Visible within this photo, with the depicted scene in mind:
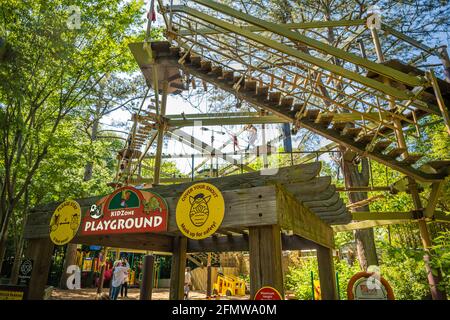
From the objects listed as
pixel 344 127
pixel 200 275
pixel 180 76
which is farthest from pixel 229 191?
pixel 200 275

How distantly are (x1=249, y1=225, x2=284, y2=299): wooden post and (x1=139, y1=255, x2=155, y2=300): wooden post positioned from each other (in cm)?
475

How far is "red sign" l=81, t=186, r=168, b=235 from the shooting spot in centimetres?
280

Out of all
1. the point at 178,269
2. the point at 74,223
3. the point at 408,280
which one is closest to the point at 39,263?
the point at 74,223

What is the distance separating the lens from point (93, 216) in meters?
3.18

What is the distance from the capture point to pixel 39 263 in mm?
3691

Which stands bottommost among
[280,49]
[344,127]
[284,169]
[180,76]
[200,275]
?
[200,275]

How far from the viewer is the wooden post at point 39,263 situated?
3607mm

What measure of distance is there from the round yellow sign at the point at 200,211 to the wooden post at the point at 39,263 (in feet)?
7.39

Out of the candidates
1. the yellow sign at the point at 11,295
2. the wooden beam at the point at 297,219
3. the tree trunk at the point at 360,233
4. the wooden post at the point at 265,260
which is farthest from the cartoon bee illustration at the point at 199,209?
the tree trunk at the point at 360,233

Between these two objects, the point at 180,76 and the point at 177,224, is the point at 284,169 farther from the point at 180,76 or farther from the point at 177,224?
the point at 180,76

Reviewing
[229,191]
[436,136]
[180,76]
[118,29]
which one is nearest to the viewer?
[229,191]

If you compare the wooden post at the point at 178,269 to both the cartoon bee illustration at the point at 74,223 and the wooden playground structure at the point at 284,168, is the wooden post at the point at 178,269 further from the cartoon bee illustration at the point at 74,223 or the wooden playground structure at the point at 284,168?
the cartoon bee illustration at the point at 74,223

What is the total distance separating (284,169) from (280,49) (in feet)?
16.2

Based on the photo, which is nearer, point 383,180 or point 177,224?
point 177,224
